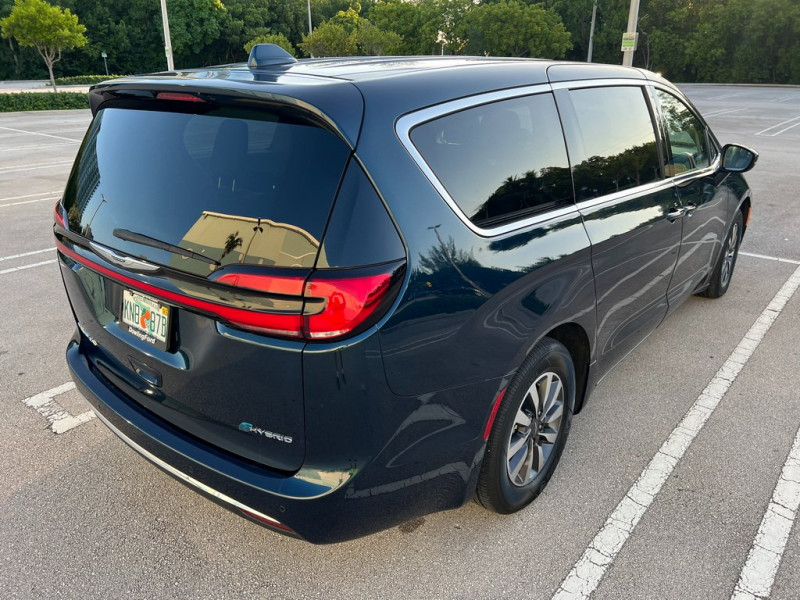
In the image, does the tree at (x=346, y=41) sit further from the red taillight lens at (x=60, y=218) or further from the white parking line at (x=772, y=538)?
the white parking line at (x=772, y=538)

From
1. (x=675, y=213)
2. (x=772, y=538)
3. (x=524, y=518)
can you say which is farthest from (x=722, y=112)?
(x=524, y=518)

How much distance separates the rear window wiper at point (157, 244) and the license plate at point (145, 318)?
0.61ft

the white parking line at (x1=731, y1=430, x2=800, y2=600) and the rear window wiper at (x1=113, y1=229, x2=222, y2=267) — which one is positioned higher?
the rear window wiper at (x1=113, y1=229, x2=222, y2=267)

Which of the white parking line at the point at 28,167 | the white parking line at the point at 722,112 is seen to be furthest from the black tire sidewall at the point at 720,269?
the white parking line at the point at 722,112

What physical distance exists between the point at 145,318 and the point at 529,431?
1576mm

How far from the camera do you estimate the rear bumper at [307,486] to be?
74.3 inches

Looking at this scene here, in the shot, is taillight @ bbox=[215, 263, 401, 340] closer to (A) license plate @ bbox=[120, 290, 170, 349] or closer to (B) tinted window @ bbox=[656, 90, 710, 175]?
(A) license plate @ bbox=[120, 290, 170, 349]

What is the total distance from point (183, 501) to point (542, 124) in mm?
2250


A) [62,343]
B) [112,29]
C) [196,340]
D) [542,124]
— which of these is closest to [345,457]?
[196,340]

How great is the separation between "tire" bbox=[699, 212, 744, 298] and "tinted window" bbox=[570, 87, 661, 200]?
1.80 meters

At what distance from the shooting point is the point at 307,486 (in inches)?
74.0

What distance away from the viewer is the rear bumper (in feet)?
6.19

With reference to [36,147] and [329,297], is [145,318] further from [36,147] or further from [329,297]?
[36,147]

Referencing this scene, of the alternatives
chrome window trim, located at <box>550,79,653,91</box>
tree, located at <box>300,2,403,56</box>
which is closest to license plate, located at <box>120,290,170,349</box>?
chrome window trim, located at <box>550,79,653,91</box>
